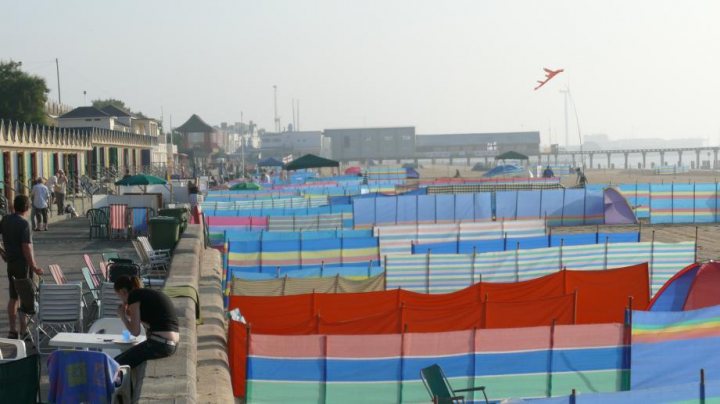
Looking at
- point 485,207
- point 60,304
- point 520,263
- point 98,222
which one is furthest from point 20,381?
point 485,207

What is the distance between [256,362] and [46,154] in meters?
31.8

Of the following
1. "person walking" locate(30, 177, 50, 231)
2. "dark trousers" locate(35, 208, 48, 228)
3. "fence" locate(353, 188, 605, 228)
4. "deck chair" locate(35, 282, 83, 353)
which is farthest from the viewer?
"fence" locate(353, 188, 605, 228)

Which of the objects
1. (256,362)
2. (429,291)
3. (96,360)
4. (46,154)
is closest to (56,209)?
(46,154)

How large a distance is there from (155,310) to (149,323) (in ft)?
0.38

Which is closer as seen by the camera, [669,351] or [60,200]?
[669,351]

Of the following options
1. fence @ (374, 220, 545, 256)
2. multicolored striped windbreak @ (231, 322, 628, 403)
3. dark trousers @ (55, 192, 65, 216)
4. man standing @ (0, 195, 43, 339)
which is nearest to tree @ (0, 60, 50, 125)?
dark trousers @ (55, 192, 65, 216)

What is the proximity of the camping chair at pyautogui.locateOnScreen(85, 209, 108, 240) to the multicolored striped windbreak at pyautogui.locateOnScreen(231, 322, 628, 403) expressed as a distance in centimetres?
1560

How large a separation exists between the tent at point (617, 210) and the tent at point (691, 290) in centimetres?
1931

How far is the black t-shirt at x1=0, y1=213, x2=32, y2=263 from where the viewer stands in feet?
35.5

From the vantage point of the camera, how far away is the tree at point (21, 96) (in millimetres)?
65500

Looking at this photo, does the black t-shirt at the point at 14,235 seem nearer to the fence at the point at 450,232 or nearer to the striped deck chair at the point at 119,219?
the fence at the point at 450,232

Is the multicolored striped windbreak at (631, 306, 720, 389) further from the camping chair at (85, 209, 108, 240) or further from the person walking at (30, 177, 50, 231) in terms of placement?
the camping chair at (85, 209, 108, 240)

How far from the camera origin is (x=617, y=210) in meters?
32.9

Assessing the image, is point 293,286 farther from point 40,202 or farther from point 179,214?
point 40,202
